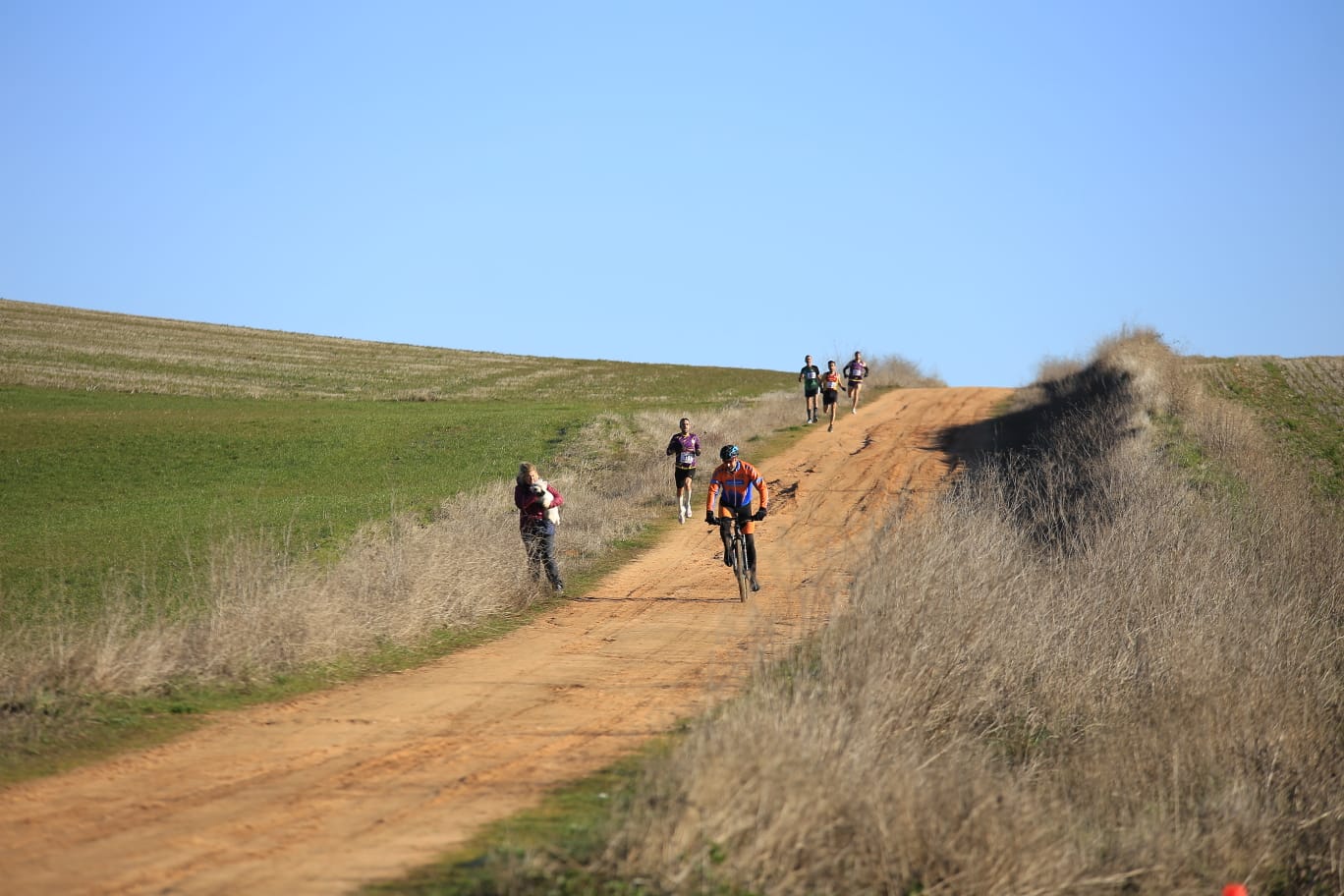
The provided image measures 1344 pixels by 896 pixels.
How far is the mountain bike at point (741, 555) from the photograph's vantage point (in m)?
15.6

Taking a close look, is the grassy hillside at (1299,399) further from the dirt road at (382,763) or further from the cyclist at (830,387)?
the dirt road at (382,763)

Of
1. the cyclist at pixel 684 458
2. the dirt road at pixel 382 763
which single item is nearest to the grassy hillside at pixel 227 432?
the dirt road at pixel 382 763

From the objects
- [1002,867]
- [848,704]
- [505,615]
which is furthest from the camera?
[505,615]

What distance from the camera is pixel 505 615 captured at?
15.3m

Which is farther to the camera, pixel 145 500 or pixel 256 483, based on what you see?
pixel 256 483

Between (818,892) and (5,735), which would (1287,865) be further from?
(5,735)

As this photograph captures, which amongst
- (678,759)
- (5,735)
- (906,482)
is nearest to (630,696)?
(678,759)

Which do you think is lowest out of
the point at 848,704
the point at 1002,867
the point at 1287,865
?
the point at 1287,865

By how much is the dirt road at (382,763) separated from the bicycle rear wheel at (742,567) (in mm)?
211

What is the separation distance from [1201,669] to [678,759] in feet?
19.1

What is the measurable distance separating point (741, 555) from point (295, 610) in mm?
6191

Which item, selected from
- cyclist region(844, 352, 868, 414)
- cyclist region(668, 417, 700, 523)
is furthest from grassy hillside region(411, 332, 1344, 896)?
cyclist region(844, 352, 868, 414)

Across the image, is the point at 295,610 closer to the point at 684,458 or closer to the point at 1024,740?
the point at 1024,740

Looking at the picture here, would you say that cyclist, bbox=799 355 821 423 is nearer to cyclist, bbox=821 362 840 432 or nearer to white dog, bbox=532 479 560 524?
Answer: cyclist, bbox=821 362 840 432
